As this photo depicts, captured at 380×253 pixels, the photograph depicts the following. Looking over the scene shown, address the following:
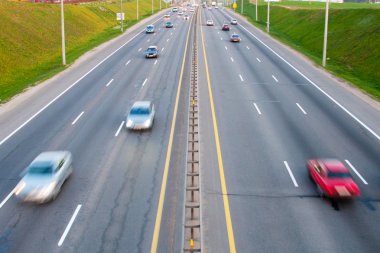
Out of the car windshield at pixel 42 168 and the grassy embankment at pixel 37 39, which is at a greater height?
the grassy embankment at pixel 37 39

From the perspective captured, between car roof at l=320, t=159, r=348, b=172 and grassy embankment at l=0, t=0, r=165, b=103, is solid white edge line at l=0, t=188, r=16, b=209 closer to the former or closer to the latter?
car roof at l=320, t=159, r=348, b=172

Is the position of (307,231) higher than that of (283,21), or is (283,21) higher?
(283,21)

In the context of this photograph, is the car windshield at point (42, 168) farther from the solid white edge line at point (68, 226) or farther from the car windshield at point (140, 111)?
the car windshield at point (140, 111)

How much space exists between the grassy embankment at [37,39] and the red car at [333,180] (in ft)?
85.0

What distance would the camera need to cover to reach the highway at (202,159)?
54.0 feet

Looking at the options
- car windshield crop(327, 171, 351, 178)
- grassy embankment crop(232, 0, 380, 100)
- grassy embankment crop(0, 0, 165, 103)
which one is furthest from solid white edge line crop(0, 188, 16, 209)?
grassy embankment crop(232, 0, 380, 100)

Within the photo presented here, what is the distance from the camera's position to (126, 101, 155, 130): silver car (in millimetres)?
27598

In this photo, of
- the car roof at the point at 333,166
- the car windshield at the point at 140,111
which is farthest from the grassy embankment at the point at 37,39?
the car roof at the point at 333,166

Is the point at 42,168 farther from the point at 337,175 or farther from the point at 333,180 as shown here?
the point at 337,175

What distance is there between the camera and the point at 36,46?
5606 centimetres

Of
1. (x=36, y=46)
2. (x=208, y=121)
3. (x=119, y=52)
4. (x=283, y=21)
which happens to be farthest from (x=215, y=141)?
(x=283, y=21)

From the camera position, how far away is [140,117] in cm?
2792

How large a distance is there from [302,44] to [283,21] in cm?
3029

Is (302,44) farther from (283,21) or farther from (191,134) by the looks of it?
(191,134)
